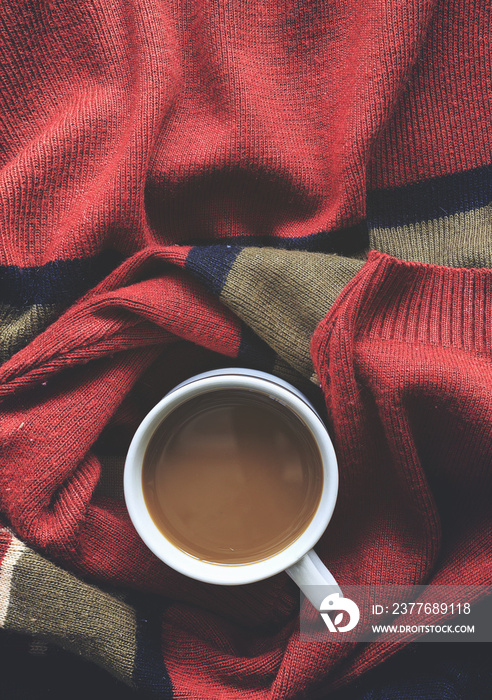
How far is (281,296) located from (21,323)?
0.25 meters

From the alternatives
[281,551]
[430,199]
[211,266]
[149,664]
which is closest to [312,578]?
[281,551]

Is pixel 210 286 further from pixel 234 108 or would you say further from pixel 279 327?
pixel 234 108

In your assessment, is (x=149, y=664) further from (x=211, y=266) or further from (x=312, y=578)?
(x=211, y=266)

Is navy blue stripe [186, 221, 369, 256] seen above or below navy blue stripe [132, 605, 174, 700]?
above

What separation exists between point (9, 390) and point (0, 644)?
0.27m

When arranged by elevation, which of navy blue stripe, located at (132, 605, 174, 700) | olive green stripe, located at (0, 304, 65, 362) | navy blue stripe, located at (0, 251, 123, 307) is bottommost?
navy blue stripe, located at (132, 605, 174, 700)

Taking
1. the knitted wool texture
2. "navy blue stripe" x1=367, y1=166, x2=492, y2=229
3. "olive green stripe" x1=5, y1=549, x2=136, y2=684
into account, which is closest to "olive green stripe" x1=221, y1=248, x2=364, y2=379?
the knitted wool texture

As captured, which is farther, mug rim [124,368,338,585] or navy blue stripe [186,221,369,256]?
navy blue stripe [186,221,369,256]

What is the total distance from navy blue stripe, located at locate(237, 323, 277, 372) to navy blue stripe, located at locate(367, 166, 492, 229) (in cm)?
18

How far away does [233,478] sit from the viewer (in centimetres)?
54

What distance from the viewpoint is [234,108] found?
0.60 metres

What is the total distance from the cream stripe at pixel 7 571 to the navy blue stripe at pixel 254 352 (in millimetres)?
269

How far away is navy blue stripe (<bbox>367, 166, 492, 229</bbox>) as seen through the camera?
60cm

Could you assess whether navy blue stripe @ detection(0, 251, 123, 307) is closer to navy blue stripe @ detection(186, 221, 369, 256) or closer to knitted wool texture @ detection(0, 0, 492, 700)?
knitted wool texture @ detection(0, 0, 492, 700)
